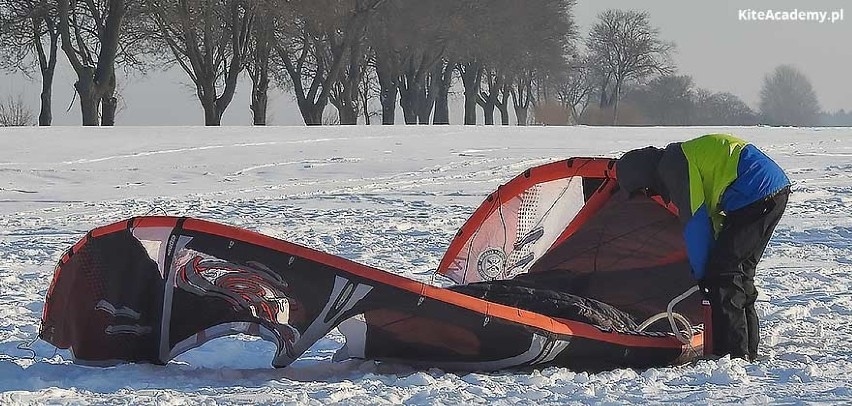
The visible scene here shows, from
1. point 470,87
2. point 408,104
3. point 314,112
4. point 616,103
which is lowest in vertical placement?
point 314,112

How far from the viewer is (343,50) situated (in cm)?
3706

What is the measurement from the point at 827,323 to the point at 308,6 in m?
28.3

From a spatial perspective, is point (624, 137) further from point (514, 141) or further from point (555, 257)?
point (555, 257)

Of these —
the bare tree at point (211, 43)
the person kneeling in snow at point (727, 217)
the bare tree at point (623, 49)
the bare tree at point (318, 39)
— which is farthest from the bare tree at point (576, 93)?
the person kneeling in snow at point (727, 217)

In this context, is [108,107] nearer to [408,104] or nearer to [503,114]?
[408,104]

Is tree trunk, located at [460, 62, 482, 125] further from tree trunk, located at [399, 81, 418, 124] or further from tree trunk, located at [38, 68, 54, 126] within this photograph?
tree trunk, located at [38, 68, 54, 126]

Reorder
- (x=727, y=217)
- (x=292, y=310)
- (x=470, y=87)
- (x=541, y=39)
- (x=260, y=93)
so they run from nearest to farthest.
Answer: (x=292, y=310) → (x=727, y=217) → (x=260, y=93) → (x=541, y=39) → (x=470, y=87)

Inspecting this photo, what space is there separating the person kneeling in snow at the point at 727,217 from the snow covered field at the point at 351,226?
0.25 meters

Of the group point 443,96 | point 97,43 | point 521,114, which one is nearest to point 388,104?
point 443,96

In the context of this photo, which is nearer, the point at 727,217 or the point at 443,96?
the point at 727,217

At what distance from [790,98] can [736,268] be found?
338 feet

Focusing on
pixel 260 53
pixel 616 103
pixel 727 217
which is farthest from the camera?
pixel 616 103

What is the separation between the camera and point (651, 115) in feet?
247

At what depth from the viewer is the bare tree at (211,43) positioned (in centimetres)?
3155
